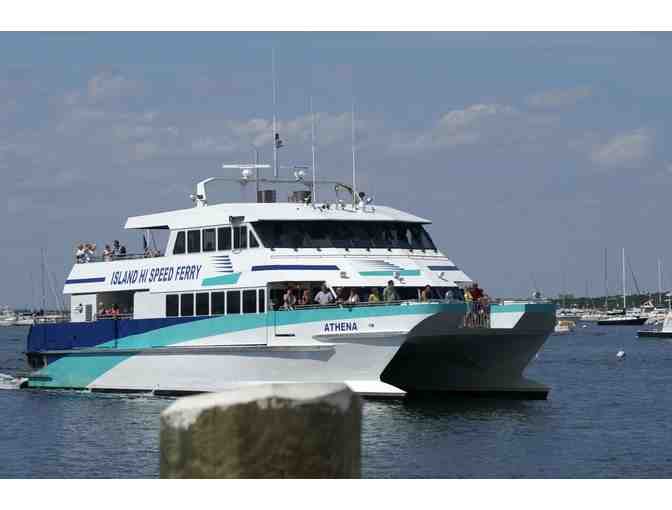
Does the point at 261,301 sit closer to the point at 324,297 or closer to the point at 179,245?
the point at 324,297

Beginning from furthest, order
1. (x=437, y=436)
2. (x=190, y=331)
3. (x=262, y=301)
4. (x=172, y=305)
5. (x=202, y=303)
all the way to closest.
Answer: (x=172, y=305) < (x=202, y=303) < (x=190, y=331) < (x=262, y=301) < (x=437, y=436)

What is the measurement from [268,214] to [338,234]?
1600mm

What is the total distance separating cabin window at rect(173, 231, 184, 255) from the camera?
3034cm

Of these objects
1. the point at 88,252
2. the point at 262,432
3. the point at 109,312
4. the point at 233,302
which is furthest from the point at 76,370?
the point at 262,432

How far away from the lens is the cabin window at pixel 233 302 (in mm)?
A: 28406

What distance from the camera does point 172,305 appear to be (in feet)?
98.8

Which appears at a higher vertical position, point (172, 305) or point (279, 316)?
point (172, 305)

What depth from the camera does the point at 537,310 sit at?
2722 cm

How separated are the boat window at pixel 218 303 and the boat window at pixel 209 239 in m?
1.16

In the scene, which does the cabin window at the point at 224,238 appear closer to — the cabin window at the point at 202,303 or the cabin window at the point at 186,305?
the cabin window at the point at 202,303

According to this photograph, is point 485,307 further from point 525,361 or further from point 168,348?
point 168,348

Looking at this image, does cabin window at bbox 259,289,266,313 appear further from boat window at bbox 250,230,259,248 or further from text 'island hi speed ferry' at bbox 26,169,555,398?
boat window at bbox 250,230,259,248

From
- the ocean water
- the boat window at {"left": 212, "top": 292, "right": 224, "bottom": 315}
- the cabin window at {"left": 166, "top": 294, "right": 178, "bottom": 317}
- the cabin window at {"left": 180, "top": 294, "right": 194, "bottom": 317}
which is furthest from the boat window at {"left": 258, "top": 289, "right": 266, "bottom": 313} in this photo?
the ocean water
